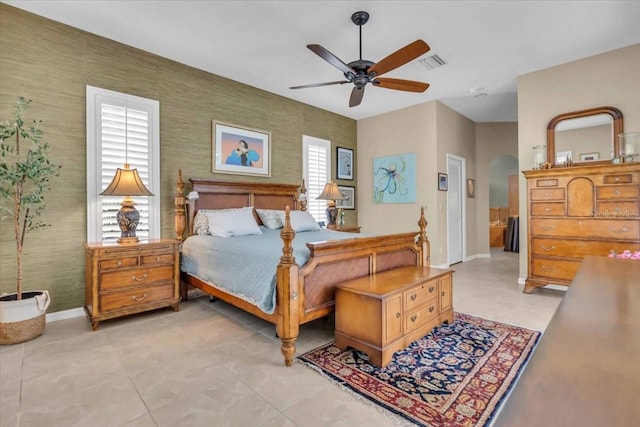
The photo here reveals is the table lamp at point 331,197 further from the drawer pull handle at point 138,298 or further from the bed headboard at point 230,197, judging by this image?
the drawer pull handle at point 138,298

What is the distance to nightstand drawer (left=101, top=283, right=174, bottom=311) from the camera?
9.77 ft

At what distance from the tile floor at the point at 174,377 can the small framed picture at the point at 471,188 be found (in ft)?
12.9

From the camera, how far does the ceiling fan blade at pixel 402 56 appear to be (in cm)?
256

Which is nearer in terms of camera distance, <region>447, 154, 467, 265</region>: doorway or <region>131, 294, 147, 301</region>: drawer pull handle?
<region>131, 294, 147, 301</region>: drawer pull handle

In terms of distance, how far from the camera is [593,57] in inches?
153

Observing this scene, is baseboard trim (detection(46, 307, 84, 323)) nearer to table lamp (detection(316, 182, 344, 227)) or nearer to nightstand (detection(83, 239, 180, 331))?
nightstand (detection(83, 239, 180, 331))

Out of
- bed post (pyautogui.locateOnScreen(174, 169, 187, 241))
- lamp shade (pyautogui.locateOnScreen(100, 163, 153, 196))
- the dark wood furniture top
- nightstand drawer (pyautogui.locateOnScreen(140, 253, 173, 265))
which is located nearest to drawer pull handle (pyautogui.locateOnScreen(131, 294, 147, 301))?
nightstand drawer (pyautogui.locateOnScreen(140, 253, 173, 265))

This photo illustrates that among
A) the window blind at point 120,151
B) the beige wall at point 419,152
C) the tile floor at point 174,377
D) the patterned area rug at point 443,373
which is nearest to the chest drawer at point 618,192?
the tile floor at point 174,377

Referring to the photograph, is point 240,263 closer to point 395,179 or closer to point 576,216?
point 576,216

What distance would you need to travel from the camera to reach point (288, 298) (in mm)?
2285

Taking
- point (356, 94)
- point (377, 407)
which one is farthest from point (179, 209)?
point (377, 407)

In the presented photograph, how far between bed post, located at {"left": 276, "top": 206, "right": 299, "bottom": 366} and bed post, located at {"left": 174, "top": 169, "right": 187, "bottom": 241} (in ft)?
6.94

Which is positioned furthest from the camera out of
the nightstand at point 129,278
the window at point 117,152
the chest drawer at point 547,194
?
the chest drawer at point 547,194

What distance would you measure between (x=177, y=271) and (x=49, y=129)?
1.86m
